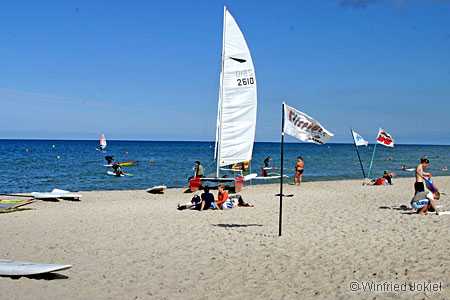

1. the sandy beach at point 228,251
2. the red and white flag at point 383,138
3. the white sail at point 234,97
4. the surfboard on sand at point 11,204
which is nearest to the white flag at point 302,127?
the sandy beach at point 228,251

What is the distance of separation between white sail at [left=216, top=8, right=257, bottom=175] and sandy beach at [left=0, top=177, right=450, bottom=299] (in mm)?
3485

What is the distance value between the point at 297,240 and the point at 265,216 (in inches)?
143

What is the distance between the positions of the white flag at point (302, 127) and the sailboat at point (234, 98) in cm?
793

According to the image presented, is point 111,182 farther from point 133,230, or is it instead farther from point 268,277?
point 268,277

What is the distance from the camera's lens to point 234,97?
17.6 m

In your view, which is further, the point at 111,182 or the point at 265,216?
the point at 111,182

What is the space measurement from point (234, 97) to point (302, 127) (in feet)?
26.8

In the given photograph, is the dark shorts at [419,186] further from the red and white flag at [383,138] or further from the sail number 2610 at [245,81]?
the red and white flag at [383,138]

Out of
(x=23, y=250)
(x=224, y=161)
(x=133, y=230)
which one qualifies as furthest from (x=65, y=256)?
(x=224, y=161)

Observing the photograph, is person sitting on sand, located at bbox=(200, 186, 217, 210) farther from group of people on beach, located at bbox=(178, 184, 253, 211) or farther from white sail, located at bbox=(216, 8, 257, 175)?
white sail, located at bbox=(216, 8, 257, 175)

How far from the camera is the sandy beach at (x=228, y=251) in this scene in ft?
22.2

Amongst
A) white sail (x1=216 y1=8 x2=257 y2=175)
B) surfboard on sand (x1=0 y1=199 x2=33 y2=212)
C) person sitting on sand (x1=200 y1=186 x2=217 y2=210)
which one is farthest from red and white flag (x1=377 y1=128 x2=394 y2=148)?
surfboard on sand (x1=0 y1=199 x2=33 y2=212)

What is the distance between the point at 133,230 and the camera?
38.0ft

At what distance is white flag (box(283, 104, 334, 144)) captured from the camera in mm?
9500
